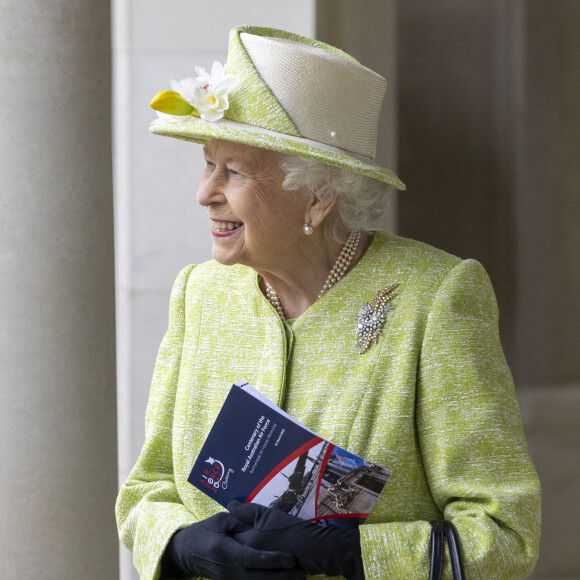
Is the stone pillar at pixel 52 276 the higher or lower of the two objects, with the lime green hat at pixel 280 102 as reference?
lower

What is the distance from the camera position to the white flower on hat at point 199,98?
2115 mm

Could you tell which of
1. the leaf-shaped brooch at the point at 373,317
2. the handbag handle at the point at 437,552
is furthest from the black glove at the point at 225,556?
the leaf-shaped brooch at the point at 373,317

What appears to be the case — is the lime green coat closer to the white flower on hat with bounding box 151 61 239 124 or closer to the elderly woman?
the elderly woman

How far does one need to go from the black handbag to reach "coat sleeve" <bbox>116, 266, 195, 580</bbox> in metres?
0.61

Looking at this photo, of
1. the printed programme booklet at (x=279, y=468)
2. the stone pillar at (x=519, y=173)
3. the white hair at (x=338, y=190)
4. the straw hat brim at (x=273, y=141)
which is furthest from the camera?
the stone pillar at (x=519, y=173)

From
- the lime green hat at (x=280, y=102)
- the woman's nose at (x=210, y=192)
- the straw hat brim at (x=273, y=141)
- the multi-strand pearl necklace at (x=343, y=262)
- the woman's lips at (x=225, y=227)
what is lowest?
the multi-strand pearl necklace at (x=343, y=262)

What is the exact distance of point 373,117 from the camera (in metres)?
2.25

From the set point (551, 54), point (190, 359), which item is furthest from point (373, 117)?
point (551, 54)

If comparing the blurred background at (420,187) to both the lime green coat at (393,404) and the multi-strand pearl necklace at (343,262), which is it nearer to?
the lime green coat at (393,404)

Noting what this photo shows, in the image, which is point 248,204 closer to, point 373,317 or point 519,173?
point 373,317

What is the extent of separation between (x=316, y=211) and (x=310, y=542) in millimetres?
783

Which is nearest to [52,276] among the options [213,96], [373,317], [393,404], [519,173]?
[213,96]

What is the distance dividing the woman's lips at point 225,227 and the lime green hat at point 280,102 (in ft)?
0.68

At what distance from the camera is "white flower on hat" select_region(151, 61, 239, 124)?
2.12 m
